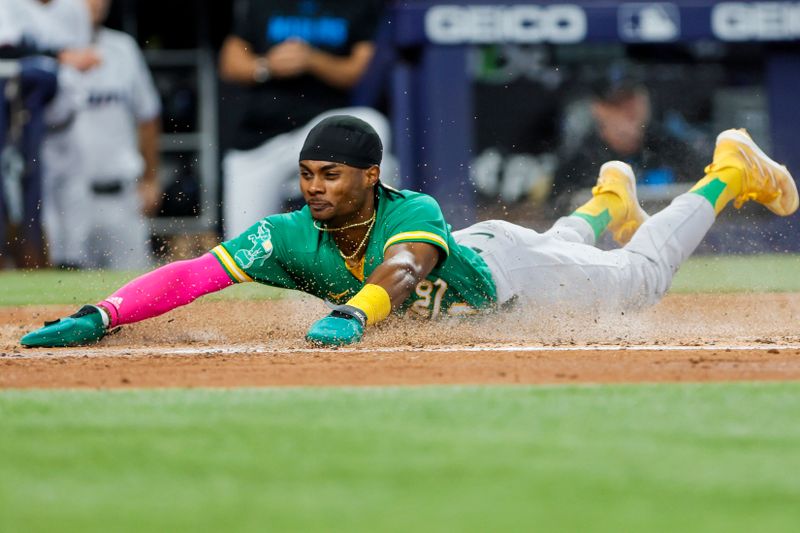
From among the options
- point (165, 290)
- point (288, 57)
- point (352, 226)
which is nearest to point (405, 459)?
point (352, 226)

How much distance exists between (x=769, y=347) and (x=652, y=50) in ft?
28.1

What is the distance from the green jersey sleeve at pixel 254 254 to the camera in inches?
222

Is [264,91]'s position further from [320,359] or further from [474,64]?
[320,359]

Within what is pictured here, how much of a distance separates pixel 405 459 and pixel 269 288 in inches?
293

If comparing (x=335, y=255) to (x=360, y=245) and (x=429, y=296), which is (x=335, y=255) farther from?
(x=429, y=296)

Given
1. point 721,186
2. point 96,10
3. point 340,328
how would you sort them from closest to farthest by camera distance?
point 340,328 < point 721,186 < point 96,10

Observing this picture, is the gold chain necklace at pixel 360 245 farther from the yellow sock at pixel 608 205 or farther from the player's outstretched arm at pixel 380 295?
the yellow sock at pixel 608 205

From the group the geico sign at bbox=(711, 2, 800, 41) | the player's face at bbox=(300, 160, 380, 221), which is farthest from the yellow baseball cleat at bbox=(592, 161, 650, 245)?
the geico sign at bbox=(711, 2, 800, 41)

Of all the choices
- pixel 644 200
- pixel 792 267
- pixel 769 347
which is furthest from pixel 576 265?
pixel 644 200

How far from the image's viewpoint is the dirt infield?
4641 millimetres

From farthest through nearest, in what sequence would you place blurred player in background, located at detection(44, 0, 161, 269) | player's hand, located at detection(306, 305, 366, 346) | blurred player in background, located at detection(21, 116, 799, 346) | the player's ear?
1. blurred player in background, located at detection(44, 0, 161, 269)
2. the player's ear
3. blurred player in background, located at detection(21, 116, 799, 346)
4. player's hand, located at detection(306, 305, 366, 346)

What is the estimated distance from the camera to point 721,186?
6.96 m

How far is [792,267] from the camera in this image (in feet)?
36.9

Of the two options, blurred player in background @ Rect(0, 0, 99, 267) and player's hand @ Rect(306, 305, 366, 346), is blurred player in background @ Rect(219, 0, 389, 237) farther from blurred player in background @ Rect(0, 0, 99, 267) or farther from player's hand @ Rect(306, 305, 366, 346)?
player's hand @ Rect(306, 305, 366, 346)
